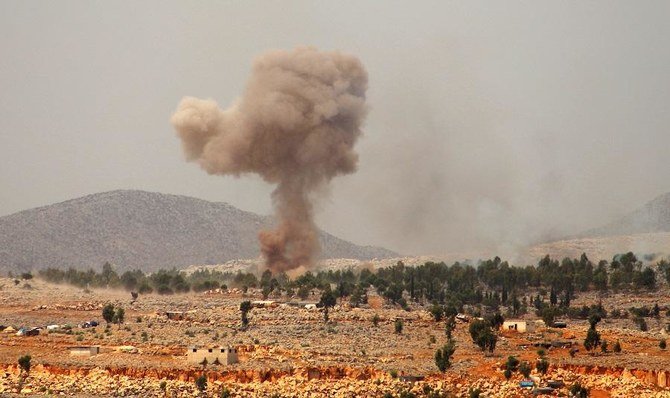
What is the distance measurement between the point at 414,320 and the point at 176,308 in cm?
2005

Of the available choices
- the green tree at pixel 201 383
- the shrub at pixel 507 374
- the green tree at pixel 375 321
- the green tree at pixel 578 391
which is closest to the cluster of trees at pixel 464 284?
the green tree at pixel 375 321

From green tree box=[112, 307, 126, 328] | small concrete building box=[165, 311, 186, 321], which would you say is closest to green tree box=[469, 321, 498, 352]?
small concrete building box=[165, 311, 186, 321]

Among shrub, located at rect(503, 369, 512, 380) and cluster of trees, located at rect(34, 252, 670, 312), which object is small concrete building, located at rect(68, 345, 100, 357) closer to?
shrub, located at rect(503, 369, 512, 380)

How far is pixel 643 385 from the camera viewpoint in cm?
6788

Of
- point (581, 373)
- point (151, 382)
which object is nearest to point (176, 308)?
point (151, 382)

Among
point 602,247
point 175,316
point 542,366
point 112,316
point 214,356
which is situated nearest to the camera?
point 542,366

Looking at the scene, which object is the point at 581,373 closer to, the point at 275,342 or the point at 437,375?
the point at 437,375

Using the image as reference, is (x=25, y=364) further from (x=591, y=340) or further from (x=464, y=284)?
(x=464, y=284)

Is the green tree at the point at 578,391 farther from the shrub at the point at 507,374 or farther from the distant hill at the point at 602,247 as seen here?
the distant hill at the point at 602,247

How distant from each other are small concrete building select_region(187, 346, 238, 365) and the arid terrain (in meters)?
0.83

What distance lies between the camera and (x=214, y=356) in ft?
246

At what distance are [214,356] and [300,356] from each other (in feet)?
17.7

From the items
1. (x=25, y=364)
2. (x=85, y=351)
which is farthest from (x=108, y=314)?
(x=25, y=364)

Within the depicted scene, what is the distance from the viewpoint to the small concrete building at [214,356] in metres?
74.8
